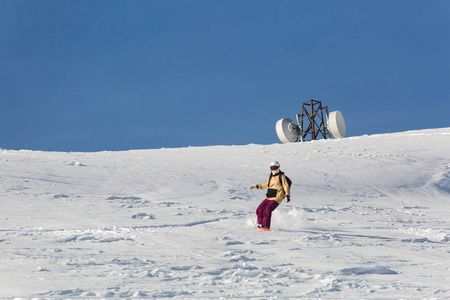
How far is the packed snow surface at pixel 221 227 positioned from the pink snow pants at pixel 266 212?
0.93ft

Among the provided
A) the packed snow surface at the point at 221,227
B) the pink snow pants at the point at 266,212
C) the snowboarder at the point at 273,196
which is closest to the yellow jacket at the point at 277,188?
the snowboarder at the point at 273,196

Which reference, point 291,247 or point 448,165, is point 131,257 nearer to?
point 291,247

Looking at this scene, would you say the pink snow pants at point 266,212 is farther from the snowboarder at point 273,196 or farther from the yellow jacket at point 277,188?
the yellow jacket at point 277,188

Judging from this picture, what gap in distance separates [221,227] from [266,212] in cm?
95

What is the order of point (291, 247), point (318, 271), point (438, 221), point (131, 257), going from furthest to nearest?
point (438, 221) < point (291, 247) < point (131, 257) < point (318, 271)

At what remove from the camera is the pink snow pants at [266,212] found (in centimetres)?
977

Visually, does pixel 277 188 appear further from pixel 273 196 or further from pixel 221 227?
pixel 221 227

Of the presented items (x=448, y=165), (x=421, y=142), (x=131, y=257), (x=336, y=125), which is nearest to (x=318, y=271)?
(x=131, y=257)

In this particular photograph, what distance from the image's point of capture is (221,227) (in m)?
9.86

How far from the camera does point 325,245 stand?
818 centimetres

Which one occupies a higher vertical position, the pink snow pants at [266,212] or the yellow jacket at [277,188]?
the yellow jacket at [277,188]

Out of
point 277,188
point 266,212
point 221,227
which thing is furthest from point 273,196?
point 221,227

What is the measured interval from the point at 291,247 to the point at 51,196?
7.72 meters

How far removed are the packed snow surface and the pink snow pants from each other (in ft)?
0.93
